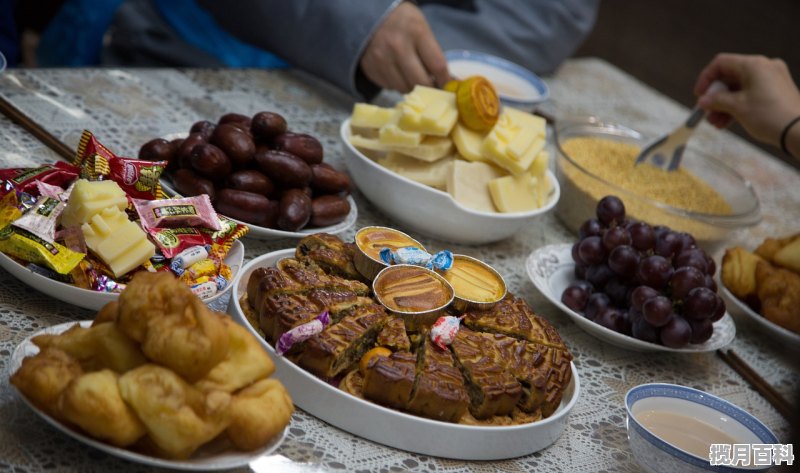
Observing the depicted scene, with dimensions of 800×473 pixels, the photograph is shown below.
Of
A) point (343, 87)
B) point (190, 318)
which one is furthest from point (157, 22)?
point (190, 318)

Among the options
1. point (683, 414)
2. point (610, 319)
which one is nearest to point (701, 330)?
point (610, 319)

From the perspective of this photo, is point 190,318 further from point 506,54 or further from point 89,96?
point 506,54

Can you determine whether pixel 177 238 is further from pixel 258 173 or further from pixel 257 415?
pixel 257 415

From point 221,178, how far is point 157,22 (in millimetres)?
1224

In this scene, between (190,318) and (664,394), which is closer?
(190,318)

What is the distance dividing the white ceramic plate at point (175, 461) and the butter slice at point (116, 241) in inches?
6.6

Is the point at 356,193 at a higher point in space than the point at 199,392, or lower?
lower

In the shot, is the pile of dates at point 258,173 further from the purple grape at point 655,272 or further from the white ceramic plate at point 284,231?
the purple grape at point 655,272

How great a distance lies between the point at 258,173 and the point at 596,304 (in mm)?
649

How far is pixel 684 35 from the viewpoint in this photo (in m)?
6.31

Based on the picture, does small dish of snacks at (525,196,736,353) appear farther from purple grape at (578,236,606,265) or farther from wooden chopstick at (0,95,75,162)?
wooden chopstick at (0,95,75,162)

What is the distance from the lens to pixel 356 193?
175 cm

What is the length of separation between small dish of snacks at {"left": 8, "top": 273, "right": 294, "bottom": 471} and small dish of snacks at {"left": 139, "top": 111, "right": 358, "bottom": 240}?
483 mm

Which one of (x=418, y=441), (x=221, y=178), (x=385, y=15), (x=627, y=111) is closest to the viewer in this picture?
(x=418, y=441)
